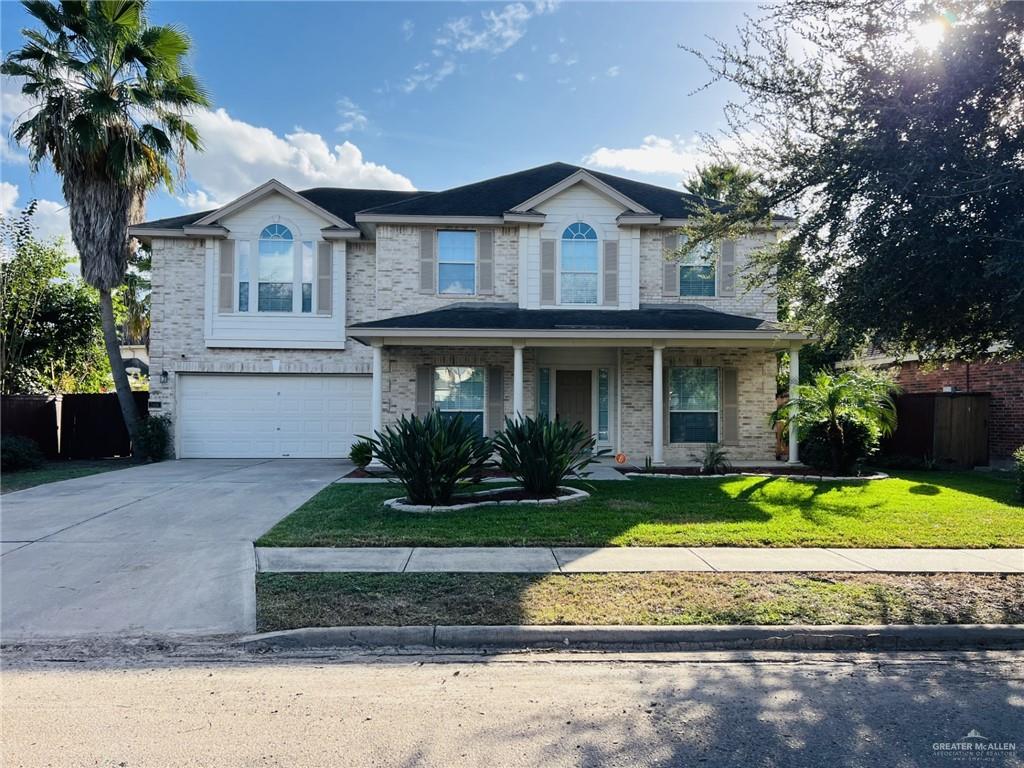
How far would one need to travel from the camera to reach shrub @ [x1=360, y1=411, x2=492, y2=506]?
8.70m

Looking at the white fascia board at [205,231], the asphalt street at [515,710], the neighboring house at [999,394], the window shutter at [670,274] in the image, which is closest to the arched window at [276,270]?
the white fascia board at [205,231]

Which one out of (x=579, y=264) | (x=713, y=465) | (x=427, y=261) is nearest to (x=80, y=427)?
(x=427, y=261)

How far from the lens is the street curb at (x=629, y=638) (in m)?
4.63

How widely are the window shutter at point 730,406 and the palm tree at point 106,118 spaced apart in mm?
14663

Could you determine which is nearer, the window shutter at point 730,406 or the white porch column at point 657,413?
the white porch column at point 657,413

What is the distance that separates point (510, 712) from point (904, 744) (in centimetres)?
216

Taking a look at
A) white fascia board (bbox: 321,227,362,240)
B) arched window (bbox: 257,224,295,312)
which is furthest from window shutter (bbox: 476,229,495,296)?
Answer: arched window (bbox: 257,224,295,312)

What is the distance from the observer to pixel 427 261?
1494cm

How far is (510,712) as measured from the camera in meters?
3.62

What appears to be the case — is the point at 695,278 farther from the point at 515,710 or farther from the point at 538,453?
the point at 515,710

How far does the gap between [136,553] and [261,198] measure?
11.1 meters

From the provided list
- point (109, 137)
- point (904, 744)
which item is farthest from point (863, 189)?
point (109, 137)

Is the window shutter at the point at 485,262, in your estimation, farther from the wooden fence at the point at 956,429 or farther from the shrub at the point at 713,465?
the wooden fence at the point at 956,429

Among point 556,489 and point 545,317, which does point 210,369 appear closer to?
point 545,317
